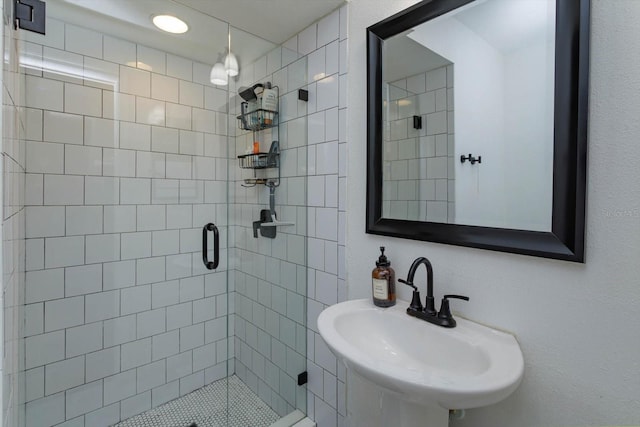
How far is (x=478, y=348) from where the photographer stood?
35.4 inches

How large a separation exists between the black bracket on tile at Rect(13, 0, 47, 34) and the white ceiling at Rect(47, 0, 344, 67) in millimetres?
210

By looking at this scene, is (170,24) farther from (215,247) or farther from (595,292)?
(595,292)

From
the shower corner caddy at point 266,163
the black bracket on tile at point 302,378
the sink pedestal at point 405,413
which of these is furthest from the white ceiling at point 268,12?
the black bracket on tile at point 302,378

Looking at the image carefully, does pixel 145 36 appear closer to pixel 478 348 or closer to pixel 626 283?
pixel 478 348

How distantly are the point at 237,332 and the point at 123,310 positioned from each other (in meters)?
0.70

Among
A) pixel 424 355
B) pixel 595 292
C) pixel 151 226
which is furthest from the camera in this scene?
pixel 151 226

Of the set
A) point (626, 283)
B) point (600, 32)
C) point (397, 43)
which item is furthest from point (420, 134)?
point (626, 283)

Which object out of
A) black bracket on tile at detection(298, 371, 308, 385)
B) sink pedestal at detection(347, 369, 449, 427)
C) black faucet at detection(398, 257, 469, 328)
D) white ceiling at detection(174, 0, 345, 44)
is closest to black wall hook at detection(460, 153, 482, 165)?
black faucet at detection(398, 257, 469, 328)

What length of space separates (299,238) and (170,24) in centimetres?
138

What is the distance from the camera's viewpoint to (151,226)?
1938 millimetres

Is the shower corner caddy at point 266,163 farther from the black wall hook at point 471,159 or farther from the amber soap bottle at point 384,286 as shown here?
the black wall hook at point 471,159

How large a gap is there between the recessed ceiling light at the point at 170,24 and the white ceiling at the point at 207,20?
0.03m

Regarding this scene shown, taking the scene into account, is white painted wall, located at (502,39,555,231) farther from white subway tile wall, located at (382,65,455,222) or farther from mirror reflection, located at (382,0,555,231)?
white subway tile wall, located at (382,65,455,222)


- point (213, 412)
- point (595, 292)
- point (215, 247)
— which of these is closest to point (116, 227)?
point (215, 247)
